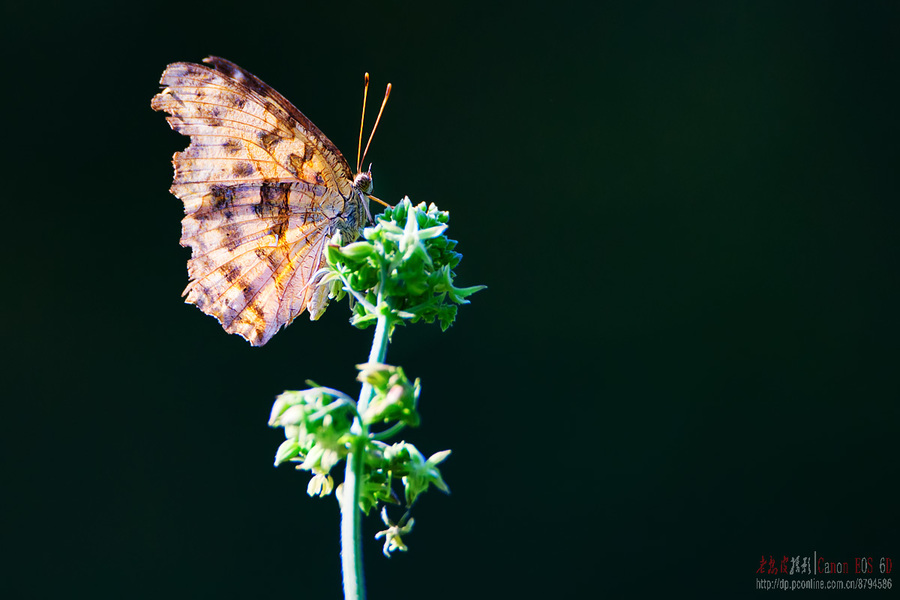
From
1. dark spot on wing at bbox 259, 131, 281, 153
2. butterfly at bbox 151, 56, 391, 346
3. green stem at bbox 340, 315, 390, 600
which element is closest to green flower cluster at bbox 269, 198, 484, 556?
green stem at bbox 340, 315, 390, 600

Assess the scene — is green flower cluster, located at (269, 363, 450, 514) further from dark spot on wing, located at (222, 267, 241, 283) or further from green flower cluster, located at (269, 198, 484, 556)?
dark spot on wing, located at (222, 267, 241, 283)

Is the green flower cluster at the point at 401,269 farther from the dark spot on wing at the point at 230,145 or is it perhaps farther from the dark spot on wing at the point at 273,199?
the dark spot on wing at the point at 230,145

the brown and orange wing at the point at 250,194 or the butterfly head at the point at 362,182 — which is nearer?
the brown and orange wing at the point at 250,194

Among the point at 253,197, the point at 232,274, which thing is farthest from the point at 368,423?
the point at 253,197

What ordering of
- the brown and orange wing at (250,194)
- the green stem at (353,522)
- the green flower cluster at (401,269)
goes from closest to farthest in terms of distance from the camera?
1. the green stem at (353,522)
2. the green flower cluster at (401,269)
3. the brown and orange wing at (250,194)

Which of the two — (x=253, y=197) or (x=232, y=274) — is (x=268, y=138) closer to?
(x=253, y=197)

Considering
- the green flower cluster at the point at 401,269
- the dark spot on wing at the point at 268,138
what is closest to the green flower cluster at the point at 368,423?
the green flower cluster at the point at 401,269

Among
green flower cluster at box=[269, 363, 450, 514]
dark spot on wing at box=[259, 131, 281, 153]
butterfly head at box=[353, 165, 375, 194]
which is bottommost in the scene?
green flower cluster at box=[269, 363, 450, 514]

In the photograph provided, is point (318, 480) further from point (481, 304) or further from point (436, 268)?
point (481, 304)
